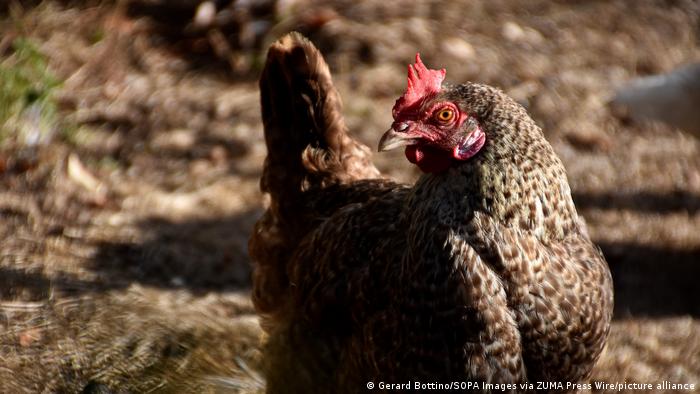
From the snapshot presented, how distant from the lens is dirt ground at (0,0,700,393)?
12.3 feet

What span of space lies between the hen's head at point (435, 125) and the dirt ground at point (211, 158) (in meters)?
1.47

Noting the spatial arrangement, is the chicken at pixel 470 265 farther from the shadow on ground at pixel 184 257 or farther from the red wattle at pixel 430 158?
the shadow on ground at pixel 184 257

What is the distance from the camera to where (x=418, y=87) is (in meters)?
2.68

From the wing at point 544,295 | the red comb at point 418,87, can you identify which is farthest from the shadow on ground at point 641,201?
the red comb at point 418,87

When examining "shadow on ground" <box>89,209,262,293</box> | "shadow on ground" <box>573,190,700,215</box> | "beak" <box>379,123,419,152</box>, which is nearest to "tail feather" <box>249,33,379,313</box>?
"beak" <box>379,123,419,152</box>

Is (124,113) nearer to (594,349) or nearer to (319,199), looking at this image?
(319,199)

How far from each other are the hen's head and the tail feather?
28.1 inches

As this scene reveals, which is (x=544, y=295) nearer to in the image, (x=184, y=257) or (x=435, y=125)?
(x=435, y=125)

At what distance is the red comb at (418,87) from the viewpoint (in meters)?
2.66

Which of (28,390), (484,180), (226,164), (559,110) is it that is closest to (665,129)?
(559,110)

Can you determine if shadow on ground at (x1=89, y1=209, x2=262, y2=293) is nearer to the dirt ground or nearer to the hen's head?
the dirt ground

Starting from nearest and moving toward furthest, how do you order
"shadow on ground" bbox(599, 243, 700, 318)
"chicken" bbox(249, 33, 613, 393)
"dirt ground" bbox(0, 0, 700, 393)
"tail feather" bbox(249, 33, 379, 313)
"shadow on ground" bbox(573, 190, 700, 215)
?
"chicken" bbox(249, 33, 613, 393) → "tail feather" bbox(249, 33, 379, 313) → "dirt ground" bbox(0, 0, 700, 393) → "shadow on ground" bbox(599, 243, 700, 318) → "shadow on ground" bbox(573, 190, 700, 215)

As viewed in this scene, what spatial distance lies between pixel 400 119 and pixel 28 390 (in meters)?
1.87

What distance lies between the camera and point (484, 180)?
8.43 feet
